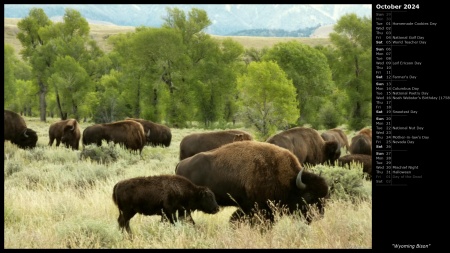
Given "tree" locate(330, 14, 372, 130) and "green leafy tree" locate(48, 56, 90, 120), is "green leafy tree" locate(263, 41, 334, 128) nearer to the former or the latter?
"tree" locate(330, 14, 372, 130)

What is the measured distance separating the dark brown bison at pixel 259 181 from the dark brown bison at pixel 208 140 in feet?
22.8

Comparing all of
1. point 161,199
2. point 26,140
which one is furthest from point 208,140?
point 26,140

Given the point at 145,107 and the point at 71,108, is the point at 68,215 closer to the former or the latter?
the point at 145,107

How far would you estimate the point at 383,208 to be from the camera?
4.52 metres

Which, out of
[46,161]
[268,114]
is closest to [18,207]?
[46,161]

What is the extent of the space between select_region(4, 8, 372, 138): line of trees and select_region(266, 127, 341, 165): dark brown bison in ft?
86.6

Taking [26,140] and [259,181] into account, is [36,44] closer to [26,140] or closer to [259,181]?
[26,140]

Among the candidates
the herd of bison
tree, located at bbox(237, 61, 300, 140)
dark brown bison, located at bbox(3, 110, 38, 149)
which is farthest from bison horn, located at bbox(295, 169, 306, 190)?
tree, located at bbox(237, 61, 300, 140)

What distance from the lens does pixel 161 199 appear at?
6285mm

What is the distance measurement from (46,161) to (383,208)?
13.1 m

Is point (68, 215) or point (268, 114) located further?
point (268, 114)

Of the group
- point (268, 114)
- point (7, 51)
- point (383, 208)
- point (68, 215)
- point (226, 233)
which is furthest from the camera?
point (7, 51)

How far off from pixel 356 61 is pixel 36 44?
32.9 metres

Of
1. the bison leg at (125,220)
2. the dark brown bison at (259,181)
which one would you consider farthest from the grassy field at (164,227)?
the dark brown bison at (259,181)
